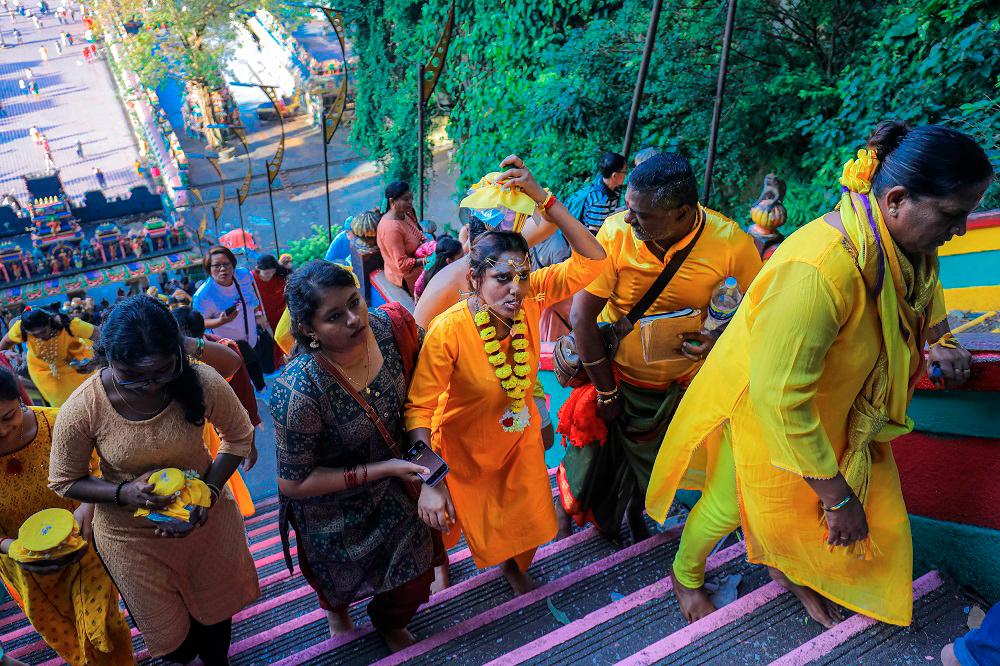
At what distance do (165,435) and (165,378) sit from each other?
26 centimetres

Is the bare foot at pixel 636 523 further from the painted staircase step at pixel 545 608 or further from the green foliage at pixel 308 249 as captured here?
the green foliage at pixel 308 249

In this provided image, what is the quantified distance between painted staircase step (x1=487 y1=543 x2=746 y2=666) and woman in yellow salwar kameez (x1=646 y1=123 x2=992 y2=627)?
0.17 m

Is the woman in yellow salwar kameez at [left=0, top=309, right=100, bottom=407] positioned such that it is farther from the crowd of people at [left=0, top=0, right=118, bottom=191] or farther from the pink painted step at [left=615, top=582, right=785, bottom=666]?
the crowd of people at [left=0, top=0, right=118, bottom=191]

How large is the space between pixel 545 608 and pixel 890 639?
1.20 metres

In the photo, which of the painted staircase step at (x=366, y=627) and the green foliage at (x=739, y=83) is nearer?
the painted staircase step at (x=366, y=627)

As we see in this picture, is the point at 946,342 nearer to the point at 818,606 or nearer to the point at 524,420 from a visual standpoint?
the point at 818,606

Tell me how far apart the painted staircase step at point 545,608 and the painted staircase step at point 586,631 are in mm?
198

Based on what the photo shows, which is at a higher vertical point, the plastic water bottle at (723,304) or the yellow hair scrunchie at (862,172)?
the yellow hair scrunchie at (862,172)

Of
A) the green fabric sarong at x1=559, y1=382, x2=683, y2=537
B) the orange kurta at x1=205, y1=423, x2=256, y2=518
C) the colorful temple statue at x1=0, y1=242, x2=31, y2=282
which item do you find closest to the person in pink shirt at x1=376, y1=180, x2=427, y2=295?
the orange kurta at x1=205, y1=423, x2=256, y2=518

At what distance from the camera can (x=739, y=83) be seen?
8.09 meters

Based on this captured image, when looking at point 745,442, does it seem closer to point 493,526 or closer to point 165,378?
point 493,526

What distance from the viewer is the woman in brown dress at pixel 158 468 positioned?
2422 millimetres

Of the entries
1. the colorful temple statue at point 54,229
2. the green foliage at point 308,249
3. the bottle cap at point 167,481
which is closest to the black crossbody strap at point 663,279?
the bottle cap at point 167,481

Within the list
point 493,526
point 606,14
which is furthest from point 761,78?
point 493,526
